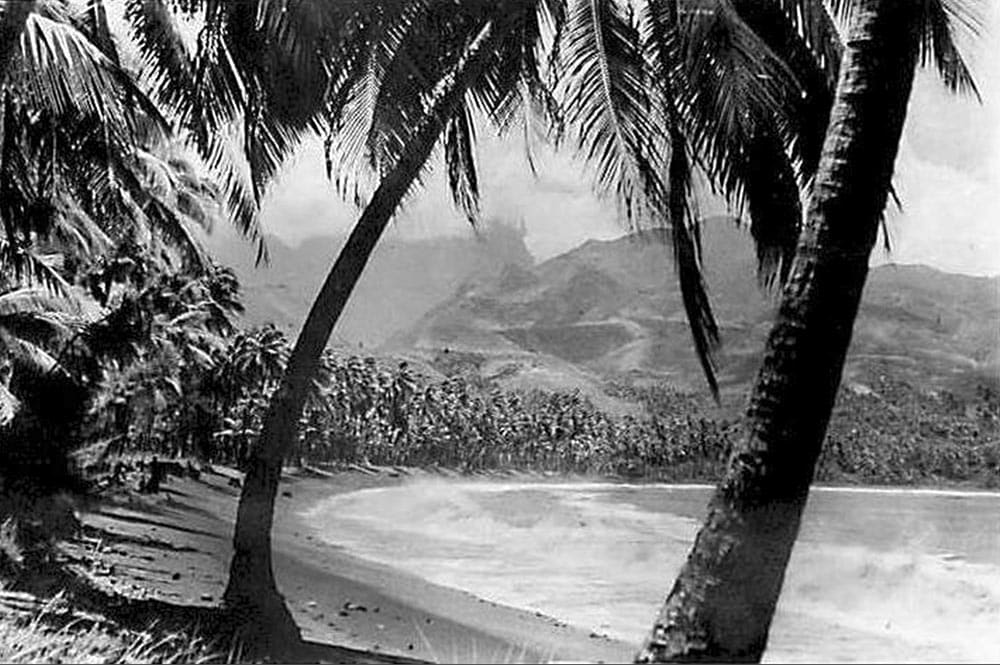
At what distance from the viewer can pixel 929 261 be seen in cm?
260

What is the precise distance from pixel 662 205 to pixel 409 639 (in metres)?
0.99

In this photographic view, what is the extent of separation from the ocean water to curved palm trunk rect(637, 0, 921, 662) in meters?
0.16

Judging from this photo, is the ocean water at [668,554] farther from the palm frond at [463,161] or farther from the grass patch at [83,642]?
the palm frond at [463,161]

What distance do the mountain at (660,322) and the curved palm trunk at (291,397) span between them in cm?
17

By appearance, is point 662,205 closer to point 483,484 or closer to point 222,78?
point 483,484

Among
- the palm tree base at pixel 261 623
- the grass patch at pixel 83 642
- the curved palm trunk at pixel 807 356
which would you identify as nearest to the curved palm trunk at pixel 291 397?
the palm tree base at pixel 261 623

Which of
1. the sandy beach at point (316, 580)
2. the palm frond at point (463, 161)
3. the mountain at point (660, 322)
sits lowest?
the sandy beach at point (316, 580)

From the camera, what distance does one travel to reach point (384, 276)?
2766 mm

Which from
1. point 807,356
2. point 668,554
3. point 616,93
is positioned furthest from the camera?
point 616,93

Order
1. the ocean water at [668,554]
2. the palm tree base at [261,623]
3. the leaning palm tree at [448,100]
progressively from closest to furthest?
the ocean water at [668,554]
the leaning palm tree at [448,100]
the palm tree base at [261,623]

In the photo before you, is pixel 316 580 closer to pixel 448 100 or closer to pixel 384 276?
pixel 384 276

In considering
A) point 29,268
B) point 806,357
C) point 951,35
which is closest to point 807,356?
point 806,357

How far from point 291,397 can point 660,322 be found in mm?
787

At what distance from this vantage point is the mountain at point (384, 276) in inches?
108
